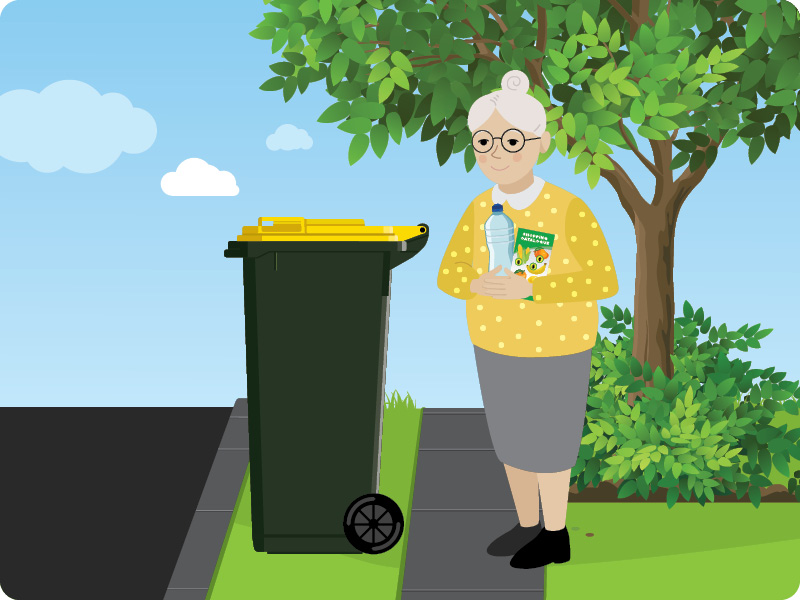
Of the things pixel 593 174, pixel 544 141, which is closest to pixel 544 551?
pixel 593 174

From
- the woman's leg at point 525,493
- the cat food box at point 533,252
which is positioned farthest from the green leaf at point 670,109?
the woman's leg at point 525,493

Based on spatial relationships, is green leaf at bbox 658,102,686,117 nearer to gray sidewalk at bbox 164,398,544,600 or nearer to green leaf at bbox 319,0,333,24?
green leaf at bbox 319,0,333,24

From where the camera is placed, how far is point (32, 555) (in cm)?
536

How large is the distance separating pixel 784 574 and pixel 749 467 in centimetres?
72

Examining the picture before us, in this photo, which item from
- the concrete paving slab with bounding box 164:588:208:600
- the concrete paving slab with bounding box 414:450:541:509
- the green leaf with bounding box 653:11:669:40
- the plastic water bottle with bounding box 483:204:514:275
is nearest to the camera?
the plastic water bottle with bounding box 483:204:514:275

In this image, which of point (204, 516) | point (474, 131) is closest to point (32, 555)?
point (204, 516)

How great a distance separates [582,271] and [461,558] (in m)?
1.37

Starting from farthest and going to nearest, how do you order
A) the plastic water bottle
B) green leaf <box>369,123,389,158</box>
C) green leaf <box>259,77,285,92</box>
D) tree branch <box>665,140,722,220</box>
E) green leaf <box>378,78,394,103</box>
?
tree branch <box>665,140,722,220</box>
green leaf <box>259,77,285,92</box>
green leaf <box>369,123,389,158</box>
green leaf <box>378,78,394,103</box>
the plastic water bottle

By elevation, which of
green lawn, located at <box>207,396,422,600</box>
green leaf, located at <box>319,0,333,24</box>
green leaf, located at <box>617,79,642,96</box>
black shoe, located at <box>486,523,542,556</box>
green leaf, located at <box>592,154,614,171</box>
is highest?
green leaf, located at <box>319,0,333,24</box>

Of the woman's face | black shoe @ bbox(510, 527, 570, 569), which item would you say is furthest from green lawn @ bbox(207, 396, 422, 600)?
the woman's face

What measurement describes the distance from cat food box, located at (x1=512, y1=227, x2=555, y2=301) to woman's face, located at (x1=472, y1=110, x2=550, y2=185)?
0.74 ft

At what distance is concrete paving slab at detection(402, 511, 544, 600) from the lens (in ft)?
16.0

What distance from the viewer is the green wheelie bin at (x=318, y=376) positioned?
4.89 metres

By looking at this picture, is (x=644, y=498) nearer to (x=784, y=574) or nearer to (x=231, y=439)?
(x=784, y=574)
